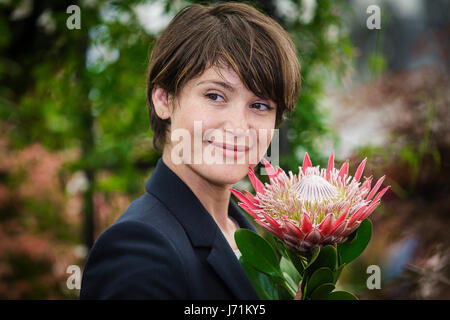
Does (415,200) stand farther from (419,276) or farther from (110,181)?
(110,181)

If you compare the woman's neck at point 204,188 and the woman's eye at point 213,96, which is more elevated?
the woman's eye at point 213,96

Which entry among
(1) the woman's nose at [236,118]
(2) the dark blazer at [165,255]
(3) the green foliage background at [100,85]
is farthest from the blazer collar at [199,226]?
(3) the green foliage background at [100,85]

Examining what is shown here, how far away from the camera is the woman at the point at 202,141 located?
94cm

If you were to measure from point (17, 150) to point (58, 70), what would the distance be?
3.43ft

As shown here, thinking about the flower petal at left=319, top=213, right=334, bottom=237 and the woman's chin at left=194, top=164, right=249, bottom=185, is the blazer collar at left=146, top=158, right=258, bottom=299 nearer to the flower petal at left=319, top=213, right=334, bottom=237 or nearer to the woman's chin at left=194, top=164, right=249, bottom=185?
the woman's chin at left=194, top=164, right=249, bottom=185

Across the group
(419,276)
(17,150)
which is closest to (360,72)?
(419,276)

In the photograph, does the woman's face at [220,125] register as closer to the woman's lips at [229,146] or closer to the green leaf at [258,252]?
the woman's lips at [229,146]

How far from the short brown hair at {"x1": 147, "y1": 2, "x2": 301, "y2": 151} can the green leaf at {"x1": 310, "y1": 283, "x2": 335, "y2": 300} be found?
499 mm

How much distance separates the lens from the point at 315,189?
91 cm

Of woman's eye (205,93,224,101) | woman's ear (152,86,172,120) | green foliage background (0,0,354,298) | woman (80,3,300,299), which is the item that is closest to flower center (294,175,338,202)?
woman (80,3,300,299)

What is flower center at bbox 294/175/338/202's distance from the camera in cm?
90

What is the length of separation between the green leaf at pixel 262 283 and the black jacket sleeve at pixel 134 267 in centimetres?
18

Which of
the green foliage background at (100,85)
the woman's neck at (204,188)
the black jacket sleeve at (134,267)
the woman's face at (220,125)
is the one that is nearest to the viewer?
the black jacket sleeve at (134,267)

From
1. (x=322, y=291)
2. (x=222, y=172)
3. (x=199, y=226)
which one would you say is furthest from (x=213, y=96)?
(x=322, y=291)
